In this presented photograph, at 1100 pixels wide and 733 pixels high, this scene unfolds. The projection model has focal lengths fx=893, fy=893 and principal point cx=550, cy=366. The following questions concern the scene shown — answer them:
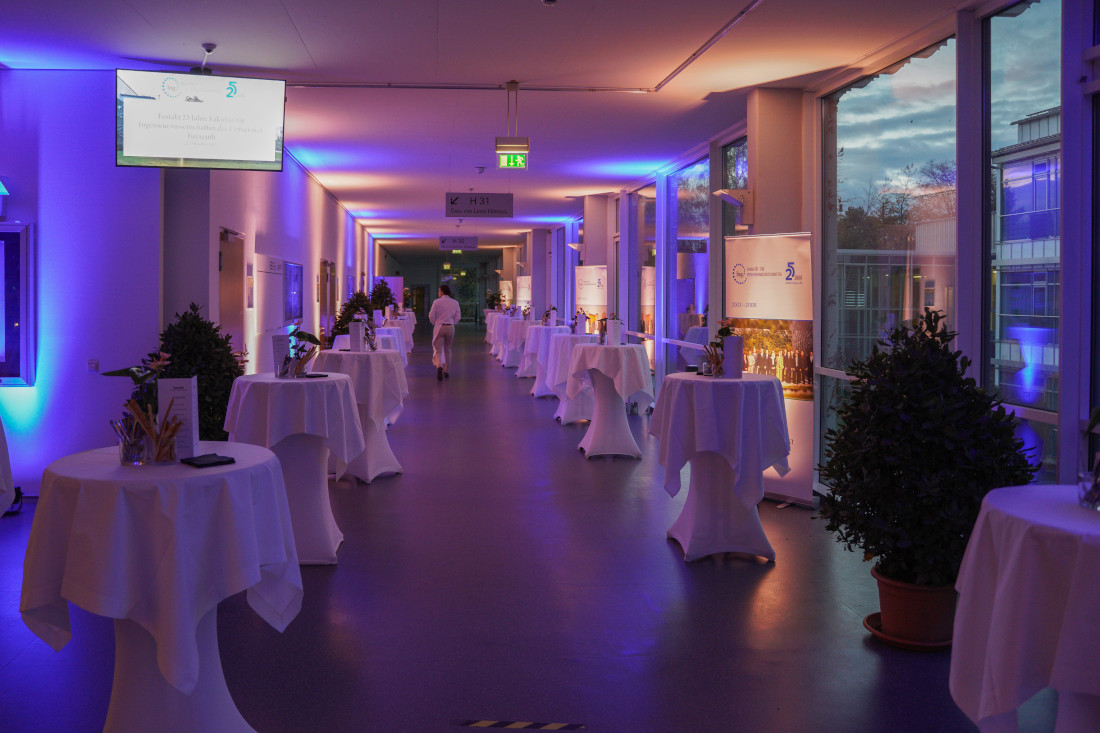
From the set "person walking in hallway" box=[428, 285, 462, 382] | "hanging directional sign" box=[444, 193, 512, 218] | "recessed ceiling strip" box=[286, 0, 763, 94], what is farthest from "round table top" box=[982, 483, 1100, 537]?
"person walking in hallway" box=[428, 285, 462, 382]

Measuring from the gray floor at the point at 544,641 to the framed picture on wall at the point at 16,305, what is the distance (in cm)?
128

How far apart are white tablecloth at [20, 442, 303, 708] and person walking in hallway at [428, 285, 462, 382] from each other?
12.2m

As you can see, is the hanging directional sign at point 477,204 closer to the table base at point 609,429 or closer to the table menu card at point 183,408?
the table base at point 609,429

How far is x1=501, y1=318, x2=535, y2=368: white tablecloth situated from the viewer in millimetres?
17031

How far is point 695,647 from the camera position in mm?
3627

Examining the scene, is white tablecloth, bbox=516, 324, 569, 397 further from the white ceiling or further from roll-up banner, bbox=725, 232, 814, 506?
roll-up banner, bbox=725, 232, 814, 506

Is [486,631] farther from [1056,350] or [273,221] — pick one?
[273,221]

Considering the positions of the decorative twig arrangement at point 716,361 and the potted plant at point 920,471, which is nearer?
the potted plant at point 920,471

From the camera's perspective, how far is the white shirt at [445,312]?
15375 mm

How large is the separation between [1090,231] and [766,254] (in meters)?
2.67

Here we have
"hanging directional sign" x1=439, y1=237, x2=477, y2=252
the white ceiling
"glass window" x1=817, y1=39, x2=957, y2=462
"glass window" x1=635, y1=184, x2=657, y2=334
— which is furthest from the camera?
"hanging directional sign" x1=439, y1=237, x2=477, y2=252

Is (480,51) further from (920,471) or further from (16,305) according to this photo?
(920,471)

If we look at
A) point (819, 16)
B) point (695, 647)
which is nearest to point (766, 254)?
point (819, 16)

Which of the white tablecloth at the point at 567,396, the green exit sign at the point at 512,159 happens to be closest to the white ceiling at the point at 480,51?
the green exit sign at the point at 512,159
